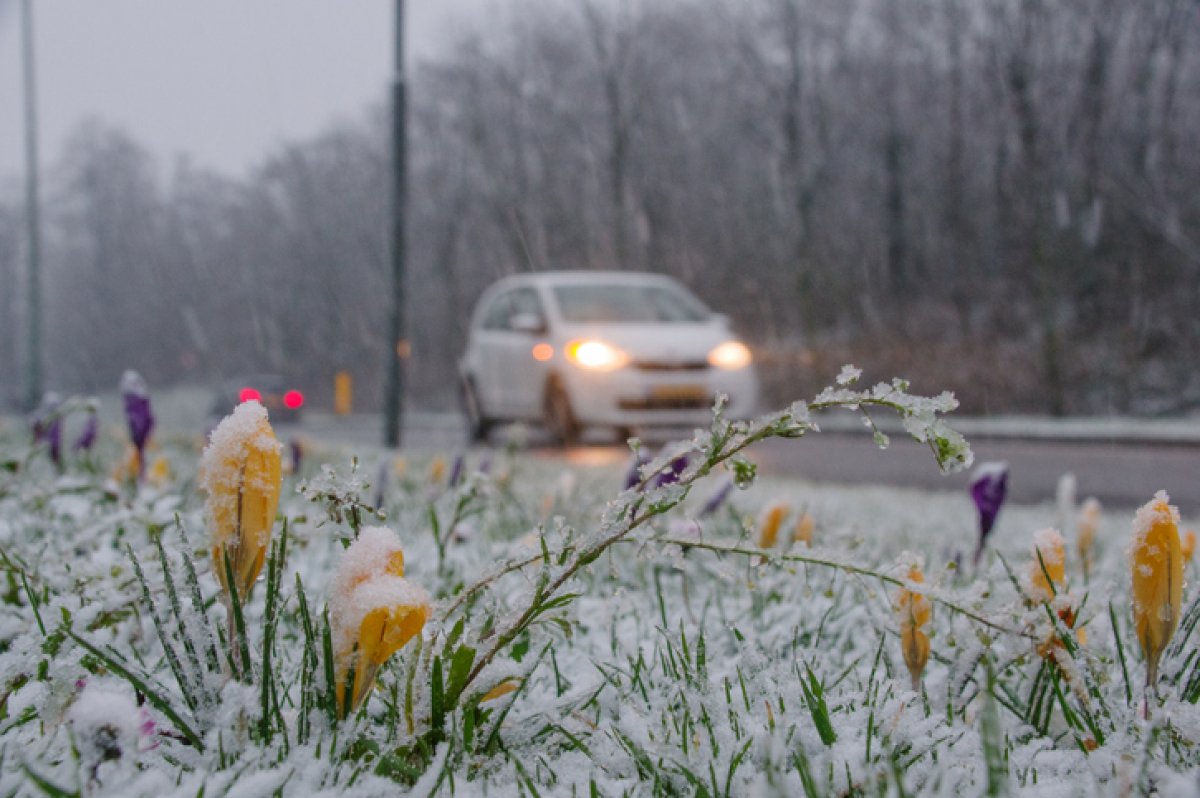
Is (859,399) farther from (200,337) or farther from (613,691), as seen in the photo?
(200,337)

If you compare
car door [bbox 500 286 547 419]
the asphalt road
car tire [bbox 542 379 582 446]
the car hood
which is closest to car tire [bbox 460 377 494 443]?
the asphalt road

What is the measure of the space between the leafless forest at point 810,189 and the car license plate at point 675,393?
4.17 m

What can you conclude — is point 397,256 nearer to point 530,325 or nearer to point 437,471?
point 530,325

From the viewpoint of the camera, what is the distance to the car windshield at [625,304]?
977 cm

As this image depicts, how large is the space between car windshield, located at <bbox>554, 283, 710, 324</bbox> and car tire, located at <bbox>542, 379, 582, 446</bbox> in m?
0.72

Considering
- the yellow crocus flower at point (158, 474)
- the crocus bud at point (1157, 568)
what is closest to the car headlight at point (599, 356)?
the yellow crocus flower at point (158, 474)

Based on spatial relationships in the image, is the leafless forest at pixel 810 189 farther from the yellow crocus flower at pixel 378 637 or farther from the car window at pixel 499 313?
the yellow crocus flower at pixel 378 637

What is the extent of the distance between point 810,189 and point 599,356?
19.3 meters

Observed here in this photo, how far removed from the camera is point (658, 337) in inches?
357

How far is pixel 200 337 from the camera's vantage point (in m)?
50.7

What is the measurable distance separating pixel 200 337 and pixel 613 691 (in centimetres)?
5369

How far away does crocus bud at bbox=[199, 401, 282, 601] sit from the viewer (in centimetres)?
86

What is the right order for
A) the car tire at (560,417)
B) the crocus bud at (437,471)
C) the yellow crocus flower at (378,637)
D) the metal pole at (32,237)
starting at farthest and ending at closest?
the metal pole at (32,237)
the car tire at (560,417)
the crocus bud at (437,471)
the yellow crocus flower at (378,637)

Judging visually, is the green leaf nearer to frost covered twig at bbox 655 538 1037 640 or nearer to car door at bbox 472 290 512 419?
frost covered twig at bbox 655 538 1037 640
